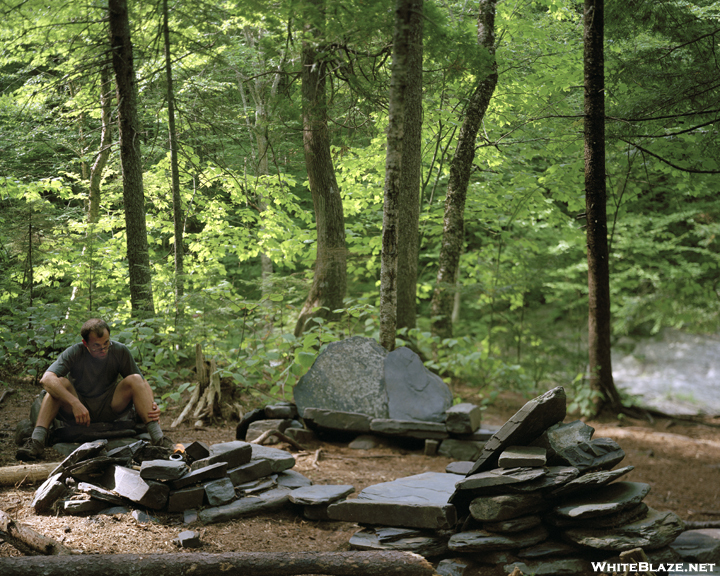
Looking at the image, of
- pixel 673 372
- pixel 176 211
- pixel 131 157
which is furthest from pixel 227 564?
pixel 673 372

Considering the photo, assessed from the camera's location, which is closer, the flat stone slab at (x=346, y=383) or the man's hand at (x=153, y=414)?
the man's hand at (x=153, y=414)

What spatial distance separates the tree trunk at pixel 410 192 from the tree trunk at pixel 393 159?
1.14 m

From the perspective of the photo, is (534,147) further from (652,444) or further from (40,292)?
(40,292)

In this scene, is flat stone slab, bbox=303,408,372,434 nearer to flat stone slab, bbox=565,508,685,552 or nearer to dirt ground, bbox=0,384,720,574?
dirt ground, bbox=0,384,720,574

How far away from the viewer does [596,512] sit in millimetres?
3131

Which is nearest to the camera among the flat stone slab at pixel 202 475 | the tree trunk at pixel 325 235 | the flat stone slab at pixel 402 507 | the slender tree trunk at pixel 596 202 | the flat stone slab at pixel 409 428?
the flat stone slab at pixel 402 507

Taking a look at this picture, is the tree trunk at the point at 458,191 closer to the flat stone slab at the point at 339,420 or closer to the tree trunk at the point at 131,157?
the flat stone slab at the point at 339,420

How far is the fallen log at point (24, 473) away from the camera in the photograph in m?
4.02

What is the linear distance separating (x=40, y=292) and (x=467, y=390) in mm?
7392

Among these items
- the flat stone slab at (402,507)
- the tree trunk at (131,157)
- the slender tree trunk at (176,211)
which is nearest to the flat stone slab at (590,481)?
the flat stone slab at (402,507)

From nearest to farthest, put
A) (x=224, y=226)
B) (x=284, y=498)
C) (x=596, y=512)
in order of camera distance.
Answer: (x=596, y=512) < (x=284, y=498) < (x=224, y=226)

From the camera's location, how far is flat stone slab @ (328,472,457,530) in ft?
11.7

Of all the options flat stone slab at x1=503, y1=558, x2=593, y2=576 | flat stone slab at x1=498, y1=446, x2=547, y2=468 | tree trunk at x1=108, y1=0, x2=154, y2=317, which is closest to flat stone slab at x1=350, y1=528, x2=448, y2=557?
flat stone slab at x1=503, y1=558, x2=593, y2=576

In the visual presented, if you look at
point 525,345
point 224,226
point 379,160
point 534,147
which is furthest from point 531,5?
point 224,226
